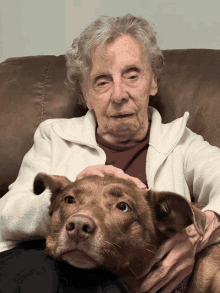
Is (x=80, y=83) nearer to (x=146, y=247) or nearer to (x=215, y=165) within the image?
(x=215, y=165)

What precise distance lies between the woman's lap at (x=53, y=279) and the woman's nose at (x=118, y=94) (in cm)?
95

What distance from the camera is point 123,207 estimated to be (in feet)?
4.01

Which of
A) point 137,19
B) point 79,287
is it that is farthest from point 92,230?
point 137,19

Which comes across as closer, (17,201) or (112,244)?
(112,244)

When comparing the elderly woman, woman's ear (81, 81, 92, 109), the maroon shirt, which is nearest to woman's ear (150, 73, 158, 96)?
the elderly woman

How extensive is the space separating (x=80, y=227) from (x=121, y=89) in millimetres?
999

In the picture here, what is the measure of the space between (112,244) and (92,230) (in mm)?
109

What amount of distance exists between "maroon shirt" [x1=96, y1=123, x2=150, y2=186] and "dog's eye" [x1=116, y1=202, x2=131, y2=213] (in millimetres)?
523

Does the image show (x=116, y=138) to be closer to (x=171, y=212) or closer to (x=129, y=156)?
(x=129, y=156)

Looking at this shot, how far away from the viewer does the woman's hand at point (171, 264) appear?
1257mm

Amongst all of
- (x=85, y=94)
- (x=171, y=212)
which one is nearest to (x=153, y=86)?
(x=85, y=94)

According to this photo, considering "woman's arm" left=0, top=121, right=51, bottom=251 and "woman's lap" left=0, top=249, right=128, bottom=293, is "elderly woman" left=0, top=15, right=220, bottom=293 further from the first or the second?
"woman's lap" left=0, top=249, right=128, bottom=293

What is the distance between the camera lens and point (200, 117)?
6.76ft

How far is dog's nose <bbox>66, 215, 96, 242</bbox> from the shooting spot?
102 centimetres
